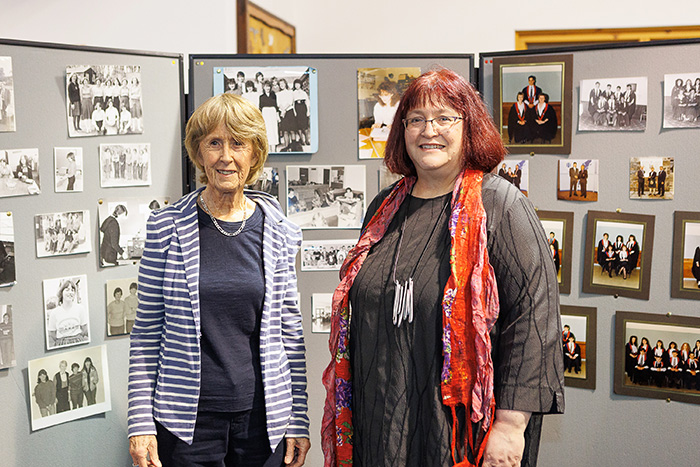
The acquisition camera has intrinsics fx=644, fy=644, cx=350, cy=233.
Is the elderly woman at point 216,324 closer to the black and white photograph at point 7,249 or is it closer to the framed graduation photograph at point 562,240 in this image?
the black and white photograph at point 7,249

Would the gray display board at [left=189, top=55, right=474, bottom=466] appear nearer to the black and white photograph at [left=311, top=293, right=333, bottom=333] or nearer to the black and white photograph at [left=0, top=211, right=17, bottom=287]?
the black and white photograph at [left=311, top=293, right=333, bottom=333]

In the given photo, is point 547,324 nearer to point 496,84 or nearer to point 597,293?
point 597,293

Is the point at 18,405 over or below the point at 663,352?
below

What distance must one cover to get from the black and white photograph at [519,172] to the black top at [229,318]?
89cm

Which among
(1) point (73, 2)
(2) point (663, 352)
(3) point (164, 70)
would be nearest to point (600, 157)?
(2) point (663, 352)

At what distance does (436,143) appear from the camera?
1308 mm

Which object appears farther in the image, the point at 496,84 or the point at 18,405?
the point at 496,84

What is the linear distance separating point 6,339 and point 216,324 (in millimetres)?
706

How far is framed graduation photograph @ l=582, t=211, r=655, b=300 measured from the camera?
1.83m

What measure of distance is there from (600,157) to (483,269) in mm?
849

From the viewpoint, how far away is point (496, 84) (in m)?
1.92

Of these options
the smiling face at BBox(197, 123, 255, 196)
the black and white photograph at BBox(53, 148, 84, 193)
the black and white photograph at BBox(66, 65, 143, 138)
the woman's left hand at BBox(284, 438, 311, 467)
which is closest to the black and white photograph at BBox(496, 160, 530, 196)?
the smiling face at BBox(197, 123, 255, 196)

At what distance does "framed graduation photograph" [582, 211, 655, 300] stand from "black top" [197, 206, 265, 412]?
3.33ft

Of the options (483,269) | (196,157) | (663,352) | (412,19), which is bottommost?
(663,352)
